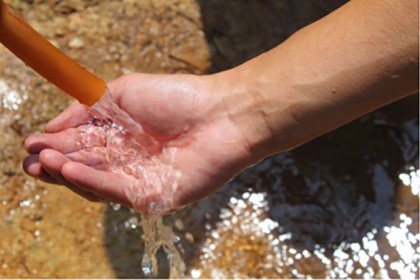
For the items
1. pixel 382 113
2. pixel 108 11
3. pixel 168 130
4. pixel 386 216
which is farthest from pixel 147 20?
pixel 386 216

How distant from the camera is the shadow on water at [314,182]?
1799 millimetres

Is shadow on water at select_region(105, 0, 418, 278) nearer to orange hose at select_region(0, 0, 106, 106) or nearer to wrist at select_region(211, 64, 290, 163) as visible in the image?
wrist at select_region(211, 64, 290, 163)

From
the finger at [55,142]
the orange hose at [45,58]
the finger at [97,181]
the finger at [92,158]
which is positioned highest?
the orange hose at [45,58]

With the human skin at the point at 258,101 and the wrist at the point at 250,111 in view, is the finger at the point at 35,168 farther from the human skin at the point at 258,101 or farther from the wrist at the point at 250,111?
the wrist at the point at 250,111

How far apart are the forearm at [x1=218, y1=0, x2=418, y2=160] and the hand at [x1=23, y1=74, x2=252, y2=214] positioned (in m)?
0.05

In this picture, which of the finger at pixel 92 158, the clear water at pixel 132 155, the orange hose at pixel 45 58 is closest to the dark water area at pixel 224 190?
the clear water at pixel 132 155

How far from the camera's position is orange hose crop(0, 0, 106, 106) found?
3.82ft

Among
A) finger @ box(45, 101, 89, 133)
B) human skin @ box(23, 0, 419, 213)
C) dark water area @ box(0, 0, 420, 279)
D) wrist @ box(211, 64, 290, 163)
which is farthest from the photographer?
dark water area @ box(0, 0, 420, 279)

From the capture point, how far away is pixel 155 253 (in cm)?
175

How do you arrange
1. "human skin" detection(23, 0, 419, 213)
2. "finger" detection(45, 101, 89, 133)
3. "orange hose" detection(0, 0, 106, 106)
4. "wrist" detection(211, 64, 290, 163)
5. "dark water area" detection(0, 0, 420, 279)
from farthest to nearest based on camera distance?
1. "dark water area" detection(0, 0, 420, 279)
2. "finger" detection(45, 101, 89, 133)
3. "wrist" detection(211, 64, 290, 163)
4. "human skin" detection(23, 0, 419, 213)
5. "orange hose" detection(0, 0, 106, 106)

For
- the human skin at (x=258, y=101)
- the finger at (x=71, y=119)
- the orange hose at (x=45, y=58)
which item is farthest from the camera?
the finger at (x=71, y=119)

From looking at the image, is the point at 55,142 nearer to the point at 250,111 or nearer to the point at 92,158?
the point at 92,158

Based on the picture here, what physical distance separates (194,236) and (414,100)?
74 cm

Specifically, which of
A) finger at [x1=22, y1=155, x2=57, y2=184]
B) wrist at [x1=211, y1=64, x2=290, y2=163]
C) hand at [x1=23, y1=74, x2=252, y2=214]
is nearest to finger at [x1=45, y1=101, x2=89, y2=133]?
hand at [x1=23, y1=74, x2=252, y2=214]
